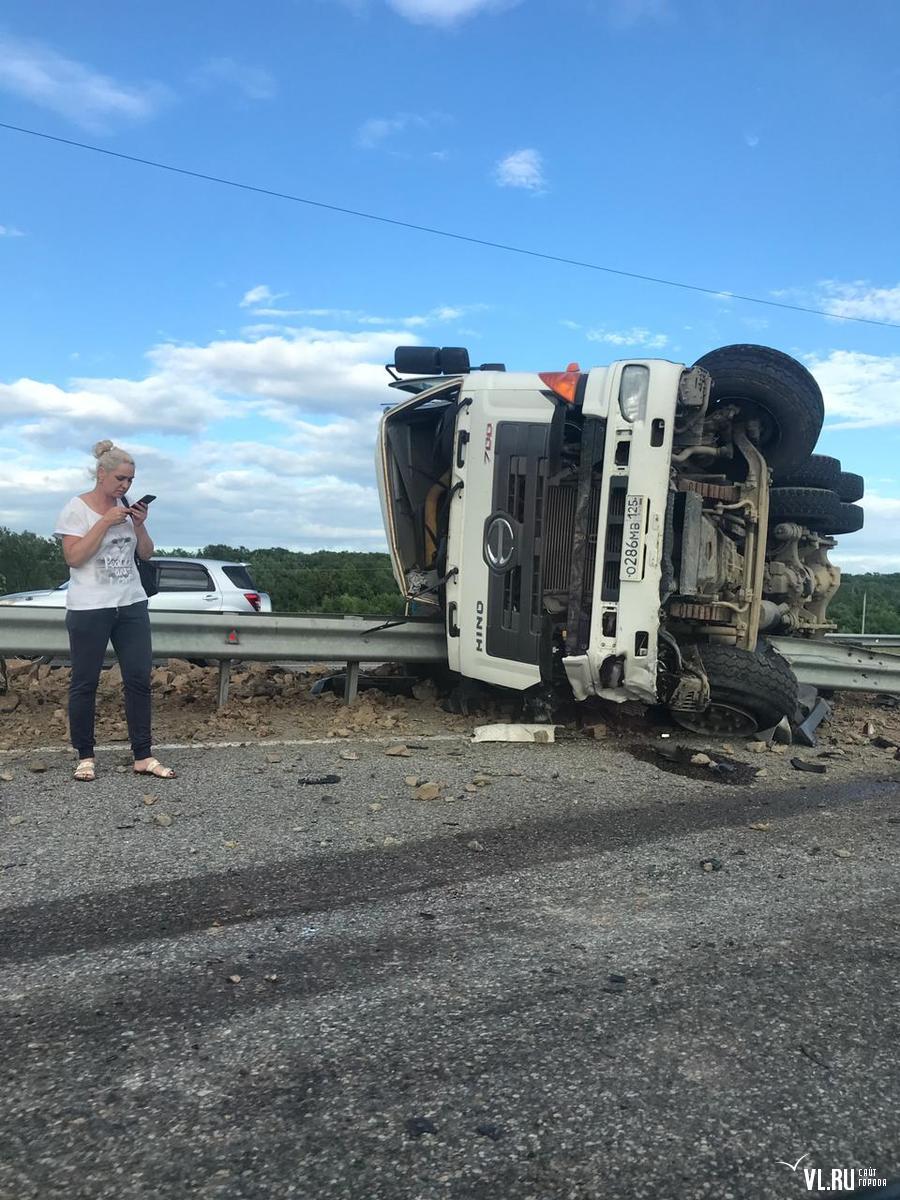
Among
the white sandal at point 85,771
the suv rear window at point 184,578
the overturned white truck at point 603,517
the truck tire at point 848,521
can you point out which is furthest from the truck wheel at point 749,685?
the suv rear window at point 184,578

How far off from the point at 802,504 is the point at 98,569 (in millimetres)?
5727

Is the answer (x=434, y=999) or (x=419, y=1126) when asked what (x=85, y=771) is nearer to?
(x=434, y=999)

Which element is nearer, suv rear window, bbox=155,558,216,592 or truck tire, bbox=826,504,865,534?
truck tire, bbox=826,504,865,534

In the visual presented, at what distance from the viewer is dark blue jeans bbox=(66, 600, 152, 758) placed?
459cm

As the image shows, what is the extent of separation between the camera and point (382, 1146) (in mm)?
1781

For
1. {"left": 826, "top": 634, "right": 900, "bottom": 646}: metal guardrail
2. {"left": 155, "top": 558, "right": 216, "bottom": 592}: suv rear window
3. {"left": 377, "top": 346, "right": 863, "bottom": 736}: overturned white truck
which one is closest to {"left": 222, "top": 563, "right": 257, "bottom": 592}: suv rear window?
{"left": 155, "top": 558, "right": 216, "bottom": 592}: suv rear window

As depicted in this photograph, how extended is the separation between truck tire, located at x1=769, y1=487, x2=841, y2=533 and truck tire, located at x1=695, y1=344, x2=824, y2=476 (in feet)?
3.72

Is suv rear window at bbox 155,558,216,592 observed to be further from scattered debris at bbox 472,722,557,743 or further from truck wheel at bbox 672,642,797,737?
truck wheel at bbox 672,642,797,737

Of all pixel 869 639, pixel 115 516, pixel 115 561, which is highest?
pixel 115 516

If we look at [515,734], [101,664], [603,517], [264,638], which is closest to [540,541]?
[603,517]

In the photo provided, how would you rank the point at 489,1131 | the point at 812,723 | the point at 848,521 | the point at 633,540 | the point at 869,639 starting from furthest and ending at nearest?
the point at 869,639, the point at 848,521, the point at 812,723, the point at 633,540, the point at 489,1131

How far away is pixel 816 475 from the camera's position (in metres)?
7.85

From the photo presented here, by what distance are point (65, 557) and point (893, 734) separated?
6427 mm

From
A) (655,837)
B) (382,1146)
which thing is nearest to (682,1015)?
(382,1146)
